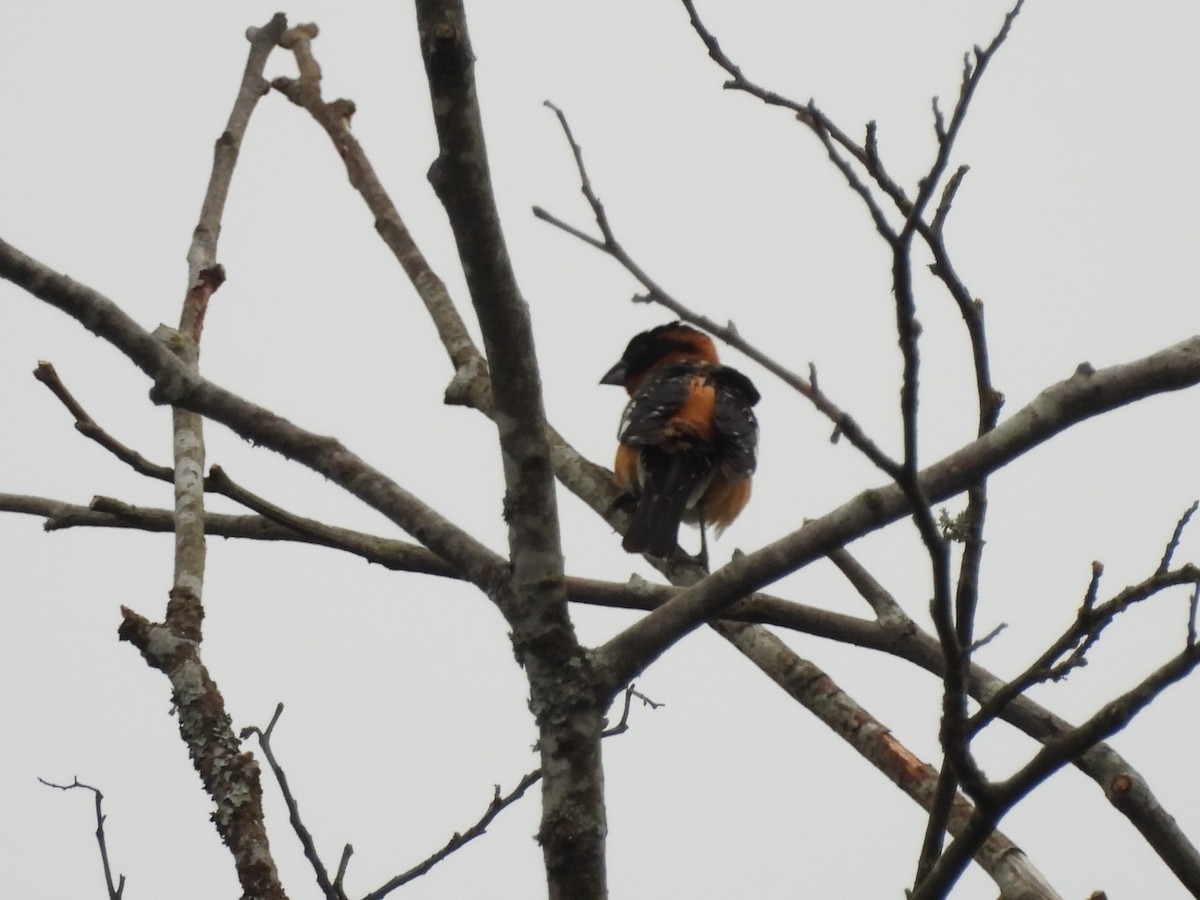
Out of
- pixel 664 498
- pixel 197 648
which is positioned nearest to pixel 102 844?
pixel 197 648

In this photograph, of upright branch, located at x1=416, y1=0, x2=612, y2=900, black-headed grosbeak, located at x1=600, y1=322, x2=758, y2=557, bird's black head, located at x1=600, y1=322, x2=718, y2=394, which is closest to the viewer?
upright branch, located at x1=416, y1=0, x2=612, y2=900

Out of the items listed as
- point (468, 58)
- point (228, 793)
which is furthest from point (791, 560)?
point (228, 793)

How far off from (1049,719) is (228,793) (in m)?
1.69

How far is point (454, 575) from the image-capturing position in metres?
3.25

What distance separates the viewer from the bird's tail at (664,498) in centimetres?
520

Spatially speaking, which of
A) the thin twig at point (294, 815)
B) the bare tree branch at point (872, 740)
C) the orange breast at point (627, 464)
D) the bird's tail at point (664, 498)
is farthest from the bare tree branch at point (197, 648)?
the orange breast at point (627, 464)

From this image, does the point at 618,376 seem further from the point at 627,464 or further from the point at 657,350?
the point at 627,464

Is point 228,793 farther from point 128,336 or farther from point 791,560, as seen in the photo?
point 791,560

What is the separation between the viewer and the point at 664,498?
5.53 m

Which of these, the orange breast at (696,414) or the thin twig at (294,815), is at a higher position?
the orange breast at (696,414)

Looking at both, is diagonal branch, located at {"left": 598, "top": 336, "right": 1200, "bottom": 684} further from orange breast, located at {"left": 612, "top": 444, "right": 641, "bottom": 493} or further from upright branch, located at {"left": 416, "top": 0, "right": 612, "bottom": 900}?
orange breast, located at {"left": 612, "top": 444, "right": 641, "bottom": 493}

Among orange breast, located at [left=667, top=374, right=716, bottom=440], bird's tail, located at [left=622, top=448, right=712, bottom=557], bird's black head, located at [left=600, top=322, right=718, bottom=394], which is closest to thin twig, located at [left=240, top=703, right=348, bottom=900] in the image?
bird's tail, located at [left=622, top=448, right=712, bottom=557]

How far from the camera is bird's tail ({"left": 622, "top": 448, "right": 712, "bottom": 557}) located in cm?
520

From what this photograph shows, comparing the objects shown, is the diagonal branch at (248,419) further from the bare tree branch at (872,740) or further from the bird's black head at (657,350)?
the bird's black head at (657,350)
